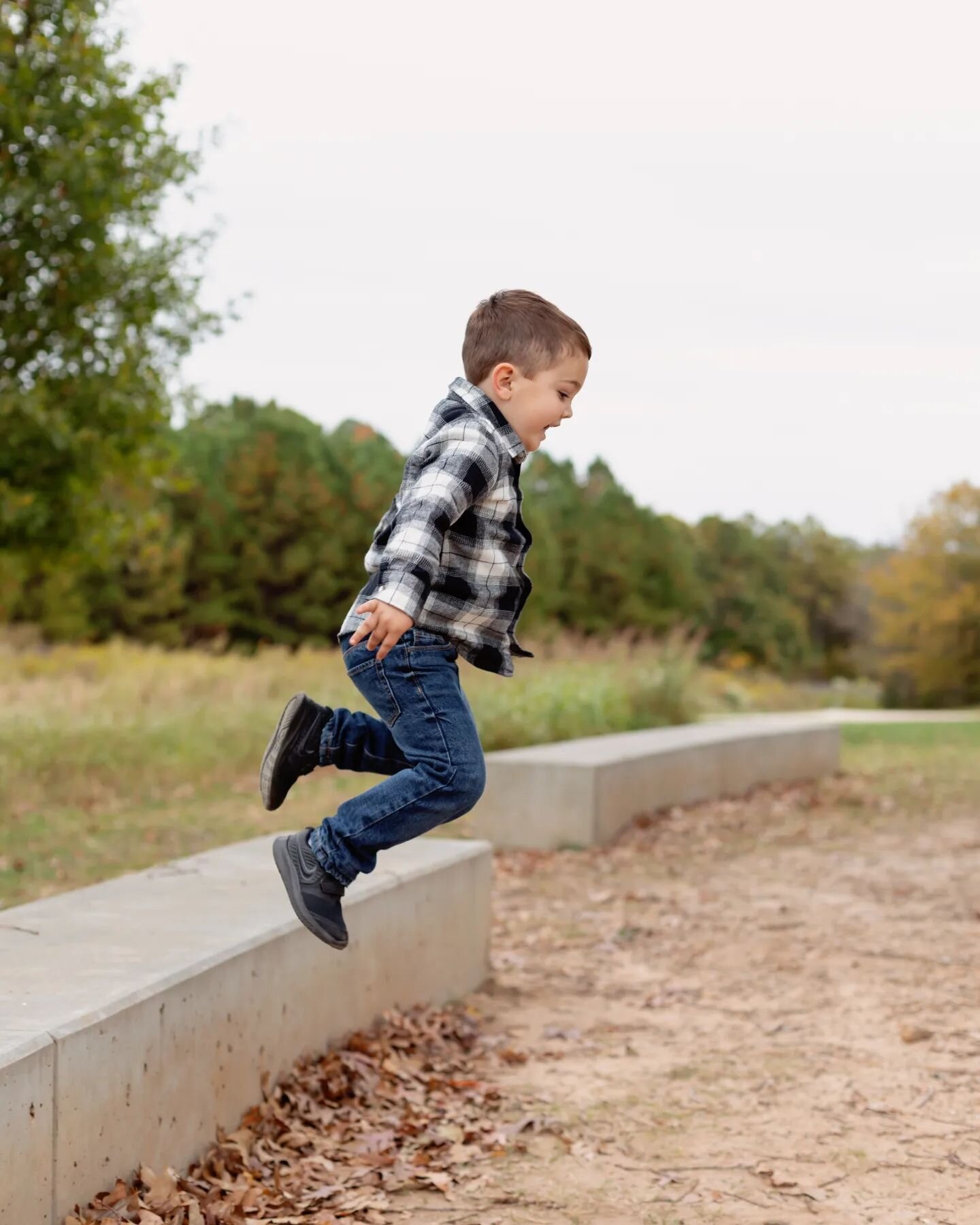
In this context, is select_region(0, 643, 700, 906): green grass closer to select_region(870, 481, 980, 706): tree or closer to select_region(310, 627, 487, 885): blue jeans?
select_region(310, 627, 487, 885): blue jeans

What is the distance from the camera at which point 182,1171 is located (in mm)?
3500

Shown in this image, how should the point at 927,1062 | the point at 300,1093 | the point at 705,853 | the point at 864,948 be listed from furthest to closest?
the point at 705,853 → the point at 864,948 → the point at 927,1062 → the point at 300,1093

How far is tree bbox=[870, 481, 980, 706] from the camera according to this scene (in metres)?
44.9

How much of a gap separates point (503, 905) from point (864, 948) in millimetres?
1962

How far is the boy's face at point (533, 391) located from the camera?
11.0 ft

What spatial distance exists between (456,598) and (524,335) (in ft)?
2.11

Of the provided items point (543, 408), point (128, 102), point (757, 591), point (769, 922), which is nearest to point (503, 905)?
point (769, 922)

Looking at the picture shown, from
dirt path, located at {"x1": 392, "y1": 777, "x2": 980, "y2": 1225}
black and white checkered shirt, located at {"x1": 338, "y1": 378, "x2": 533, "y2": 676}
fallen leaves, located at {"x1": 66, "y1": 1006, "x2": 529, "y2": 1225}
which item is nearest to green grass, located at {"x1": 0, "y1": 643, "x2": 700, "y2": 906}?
dirt path, located at {"x1": 392, "y1": 777, "x2": 980, "y2": 1225}

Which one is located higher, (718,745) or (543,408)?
(543,408)

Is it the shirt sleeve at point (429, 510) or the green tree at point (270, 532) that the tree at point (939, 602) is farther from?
the shirt sleeve at point (429, 510)

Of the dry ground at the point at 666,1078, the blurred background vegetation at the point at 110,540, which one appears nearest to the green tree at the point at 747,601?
the blurred background vegetation at the point at 110,540

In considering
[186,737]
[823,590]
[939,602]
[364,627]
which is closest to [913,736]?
[186,737]

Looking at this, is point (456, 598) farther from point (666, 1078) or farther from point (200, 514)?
point (200, 514)

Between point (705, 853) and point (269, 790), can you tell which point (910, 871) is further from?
point (269, 790)
